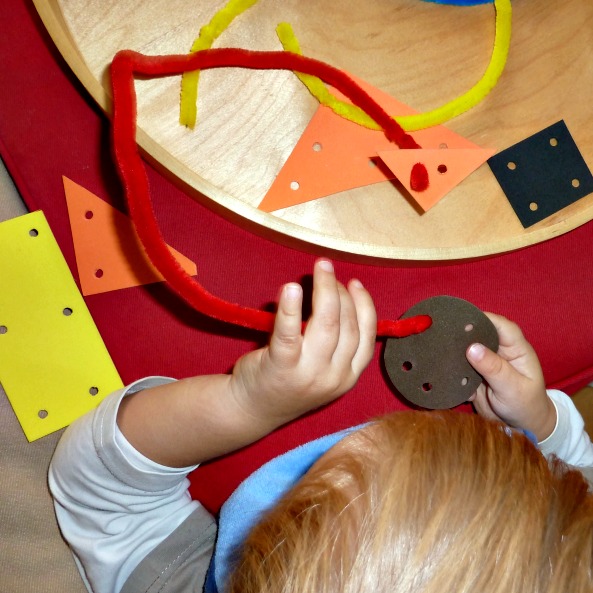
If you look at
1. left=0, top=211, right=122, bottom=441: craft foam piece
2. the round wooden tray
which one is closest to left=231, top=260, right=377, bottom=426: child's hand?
the round wooden tray

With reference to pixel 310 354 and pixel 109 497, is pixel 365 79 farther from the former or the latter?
pixel 109 497

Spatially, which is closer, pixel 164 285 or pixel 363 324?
pixel 363 324

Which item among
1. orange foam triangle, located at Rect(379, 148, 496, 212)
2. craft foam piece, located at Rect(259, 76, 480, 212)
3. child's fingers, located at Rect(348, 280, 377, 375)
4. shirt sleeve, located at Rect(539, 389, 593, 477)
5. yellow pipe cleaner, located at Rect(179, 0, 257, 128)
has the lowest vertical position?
shirt sleeve, located at Rect(539, 389, 593, 477)

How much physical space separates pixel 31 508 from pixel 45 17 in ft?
1.59

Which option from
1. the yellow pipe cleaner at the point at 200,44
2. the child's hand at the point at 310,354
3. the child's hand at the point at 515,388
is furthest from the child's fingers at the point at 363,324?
the yellow pipe cleaner at the point at 200,44

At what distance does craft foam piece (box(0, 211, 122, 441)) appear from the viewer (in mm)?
693

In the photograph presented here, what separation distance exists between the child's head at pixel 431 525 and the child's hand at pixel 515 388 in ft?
0.41

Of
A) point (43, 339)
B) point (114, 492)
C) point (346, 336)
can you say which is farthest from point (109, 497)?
point (346, 336)

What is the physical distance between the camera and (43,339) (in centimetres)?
70

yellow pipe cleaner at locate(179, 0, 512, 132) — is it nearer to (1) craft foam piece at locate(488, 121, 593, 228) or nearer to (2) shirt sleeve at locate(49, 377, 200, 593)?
(1) craft foam piece at locate(488, 121, 593, 228)

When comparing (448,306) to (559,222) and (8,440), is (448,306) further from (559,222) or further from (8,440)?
(8,440)

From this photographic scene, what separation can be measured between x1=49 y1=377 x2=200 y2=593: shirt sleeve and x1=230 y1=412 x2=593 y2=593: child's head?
0.18 m

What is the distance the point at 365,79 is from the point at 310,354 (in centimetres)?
31

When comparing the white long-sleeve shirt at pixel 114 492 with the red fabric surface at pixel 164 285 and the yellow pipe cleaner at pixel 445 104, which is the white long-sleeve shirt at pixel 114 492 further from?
the yellow pipe cleaner at pixel 445 104
